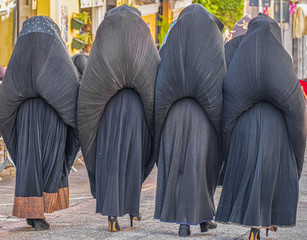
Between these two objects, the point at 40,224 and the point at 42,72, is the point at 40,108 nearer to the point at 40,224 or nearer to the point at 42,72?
→ the point at 42,72

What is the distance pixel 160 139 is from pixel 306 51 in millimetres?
38222

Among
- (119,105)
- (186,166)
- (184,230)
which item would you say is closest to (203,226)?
(184,230)

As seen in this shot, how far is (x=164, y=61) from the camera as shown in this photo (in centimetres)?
817

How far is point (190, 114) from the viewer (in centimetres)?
809

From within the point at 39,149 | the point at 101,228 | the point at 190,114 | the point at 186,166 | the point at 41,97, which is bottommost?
the point at 101,228

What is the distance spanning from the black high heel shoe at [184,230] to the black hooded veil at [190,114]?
0.04 meters

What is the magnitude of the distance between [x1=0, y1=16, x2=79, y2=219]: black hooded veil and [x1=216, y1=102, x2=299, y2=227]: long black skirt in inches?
58.3

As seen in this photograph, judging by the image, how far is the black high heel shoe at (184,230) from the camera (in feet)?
26.0

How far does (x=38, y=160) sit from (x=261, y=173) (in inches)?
75.7

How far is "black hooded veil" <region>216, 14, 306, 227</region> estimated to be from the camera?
7.71 metres

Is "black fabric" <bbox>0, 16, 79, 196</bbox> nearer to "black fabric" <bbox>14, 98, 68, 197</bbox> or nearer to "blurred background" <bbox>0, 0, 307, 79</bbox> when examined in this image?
"black fabric" <bbox>14, 98, 68, 197</bbox>

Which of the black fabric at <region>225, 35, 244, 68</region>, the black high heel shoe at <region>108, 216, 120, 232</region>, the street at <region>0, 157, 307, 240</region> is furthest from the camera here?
the black fabric at <region>225, 35, 244, 68</region>

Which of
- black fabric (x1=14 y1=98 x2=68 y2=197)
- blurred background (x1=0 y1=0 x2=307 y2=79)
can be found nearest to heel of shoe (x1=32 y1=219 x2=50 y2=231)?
black fabric (x1=14 y1=98 x2=68 y2=197)

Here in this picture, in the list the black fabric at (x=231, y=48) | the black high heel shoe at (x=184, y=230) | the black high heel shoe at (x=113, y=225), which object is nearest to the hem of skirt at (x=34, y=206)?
the black high heel shoe at (x=113, y=225)
